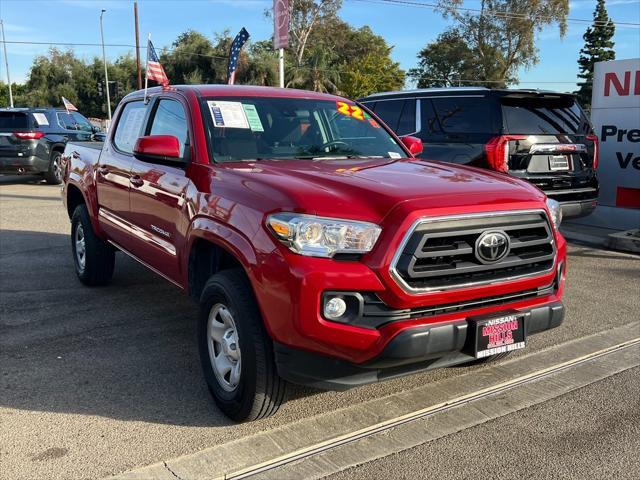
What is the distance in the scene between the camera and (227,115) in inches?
165

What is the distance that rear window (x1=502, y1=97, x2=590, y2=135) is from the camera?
23.6 ft

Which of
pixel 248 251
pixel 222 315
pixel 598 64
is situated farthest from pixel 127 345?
pixel 598 64

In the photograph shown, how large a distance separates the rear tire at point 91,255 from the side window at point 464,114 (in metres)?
4.33

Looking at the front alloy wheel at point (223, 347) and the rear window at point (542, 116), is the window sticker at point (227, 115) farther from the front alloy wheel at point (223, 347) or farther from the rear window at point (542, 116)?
the rear window at point (542, 116)

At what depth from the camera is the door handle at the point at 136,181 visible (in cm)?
465

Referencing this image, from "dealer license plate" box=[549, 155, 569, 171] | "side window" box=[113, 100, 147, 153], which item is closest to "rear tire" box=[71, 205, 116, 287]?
"side window" box=[113, 100, 147, 153]

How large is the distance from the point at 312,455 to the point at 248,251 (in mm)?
1076

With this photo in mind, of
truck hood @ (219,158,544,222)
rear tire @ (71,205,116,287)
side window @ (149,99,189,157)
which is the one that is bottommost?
rear tire @ (71,205,116,287)

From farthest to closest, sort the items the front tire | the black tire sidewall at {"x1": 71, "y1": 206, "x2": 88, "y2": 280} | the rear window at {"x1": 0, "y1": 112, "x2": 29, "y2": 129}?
the rear window at {"x1": 0, "y1": 112, "x2": 29, "y2": 129} → the black tire sidewall at {"x1": 71, "y1": 206, "x2": 88, "y2": 280} → the front tire

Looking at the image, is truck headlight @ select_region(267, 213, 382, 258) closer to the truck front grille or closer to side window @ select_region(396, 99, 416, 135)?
the truck front grille

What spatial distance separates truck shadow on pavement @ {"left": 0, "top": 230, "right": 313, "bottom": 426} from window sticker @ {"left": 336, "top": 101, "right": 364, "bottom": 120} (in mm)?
2119

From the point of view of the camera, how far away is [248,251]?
3.12m

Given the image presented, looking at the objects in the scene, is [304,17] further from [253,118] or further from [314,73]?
[253,118]

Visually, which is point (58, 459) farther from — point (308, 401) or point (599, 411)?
point (599, 411)
